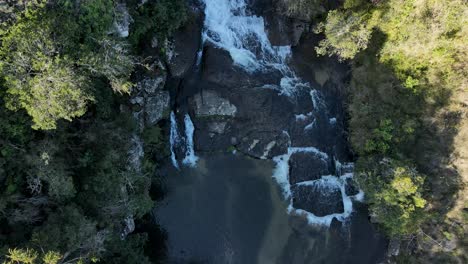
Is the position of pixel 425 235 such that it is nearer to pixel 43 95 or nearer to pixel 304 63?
pixel 304 63

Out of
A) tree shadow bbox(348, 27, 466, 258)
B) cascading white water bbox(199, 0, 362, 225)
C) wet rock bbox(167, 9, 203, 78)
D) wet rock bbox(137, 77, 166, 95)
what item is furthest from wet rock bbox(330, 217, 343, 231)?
wet rock bbox(137, 77, 166, 95)

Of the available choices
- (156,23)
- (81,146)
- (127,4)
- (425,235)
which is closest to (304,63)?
(156,23)

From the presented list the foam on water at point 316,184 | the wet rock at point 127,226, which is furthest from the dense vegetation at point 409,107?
the wet rock at point 127,226

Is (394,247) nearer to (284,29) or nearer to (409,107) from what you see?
(409,107)

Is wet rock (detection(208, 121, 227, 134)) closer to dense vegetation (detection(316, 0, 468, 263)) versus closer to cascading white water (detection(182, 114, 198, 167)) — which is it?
cascading white water (detection(182, 114, 198, 167))

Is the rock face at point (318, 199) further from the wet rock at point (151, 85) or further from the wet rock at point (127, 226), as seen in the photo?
the wet rock at point (151, 85)

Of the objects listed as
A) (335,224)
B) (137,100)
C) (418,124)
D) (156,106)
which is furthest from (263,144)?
(418,124)
